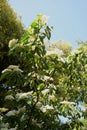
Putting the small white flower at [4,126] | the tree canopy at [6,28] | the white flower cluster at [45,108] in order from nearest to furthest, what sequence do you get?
the small white flower at [4,126] → the white flower cluster at [45,108] → the tree canopy at [6,28]

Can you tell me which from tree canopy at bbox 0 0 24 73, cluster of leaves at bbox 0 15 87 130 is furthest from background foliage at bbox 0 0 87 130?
tree canopy at bbox 0 0 24 73

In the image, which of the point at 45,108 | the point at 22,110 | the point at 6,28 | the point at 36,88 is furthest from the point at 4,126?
the point at 6,28

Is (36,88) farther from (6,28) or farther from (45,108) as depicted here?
(6,28)

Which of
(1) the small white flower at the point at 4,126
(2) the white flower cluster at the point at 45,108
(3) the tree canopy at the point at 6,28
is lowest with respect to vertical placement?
(1) the small white flower at the point at 4,126

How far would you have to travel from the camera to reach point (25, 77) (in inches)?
183

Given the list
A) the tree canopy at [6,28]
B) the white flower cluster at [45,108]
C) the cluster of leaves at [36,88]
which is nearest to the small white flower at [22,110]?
the cluster of leaves at [36,88]

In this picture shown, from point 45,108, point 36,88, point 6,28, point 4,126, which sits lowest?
point 4,126

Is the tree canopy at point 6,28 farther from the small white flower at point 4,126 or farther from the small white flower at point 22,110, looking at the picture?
the small white flower at point 4,126

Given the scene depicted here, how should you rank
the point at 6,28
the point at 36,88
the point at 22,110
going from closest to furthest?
the point at 22,110
the point at 36,88
the point at 6,28

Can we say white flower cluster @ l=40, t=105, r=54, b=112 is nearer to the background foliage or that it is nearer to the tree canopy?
the background foliage

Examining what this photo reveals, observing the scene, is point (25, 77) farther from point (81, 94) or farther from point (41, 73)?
point (81, 94)

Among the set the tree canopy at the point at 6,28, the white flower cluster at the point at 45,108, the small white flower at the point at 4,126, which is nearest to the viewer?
the small white flower at the point at 4,126

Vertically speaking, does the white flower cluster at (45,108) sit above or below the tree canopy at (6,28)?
below

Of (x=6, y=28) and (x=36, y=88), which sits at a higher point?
(x=6, y=28)
